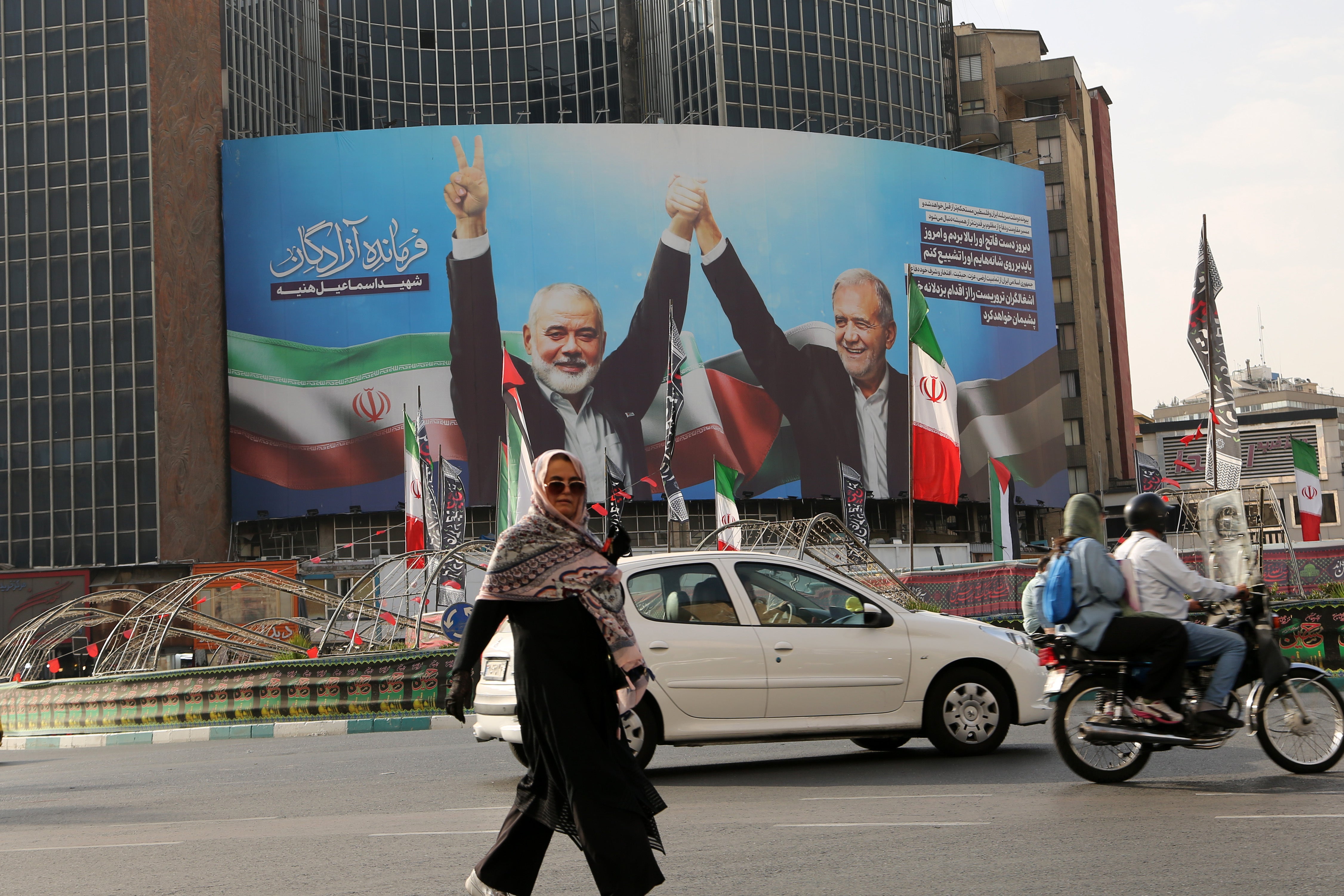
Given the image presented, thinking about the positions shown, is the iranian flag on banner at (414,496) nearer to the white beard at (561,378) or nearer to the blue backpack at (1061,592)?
the blue backpack at (1061,592)

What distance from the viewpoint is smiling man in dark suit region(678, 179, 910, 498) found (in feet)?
207

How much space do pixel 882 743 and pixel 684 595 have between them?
2.13 metres

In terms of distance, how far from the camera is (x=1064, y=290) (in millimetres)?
83062

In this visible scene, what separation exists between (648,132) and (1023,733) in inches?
2164

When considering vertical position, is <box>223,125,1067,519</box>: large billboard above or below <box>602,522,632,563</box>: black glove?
above

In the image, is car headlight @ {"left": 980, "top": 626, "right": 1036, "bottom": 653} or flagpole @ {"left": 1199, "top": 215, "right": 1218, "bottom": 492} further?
flagpole @ {"left": 1199, "top": 215, "right": 1218, "bottom": 492}

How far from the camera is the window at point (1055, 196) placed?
81875 millimetres

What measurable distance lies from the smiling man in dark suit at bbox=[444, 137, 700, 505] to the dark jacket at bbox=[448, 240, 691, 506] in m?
0.04

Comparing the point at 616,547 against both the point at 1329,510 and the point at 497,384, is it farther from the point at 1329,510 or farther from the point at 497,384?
the point at 1329,510

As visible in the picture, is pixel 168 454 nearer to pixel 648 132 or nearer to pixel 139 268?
pixel 139 268

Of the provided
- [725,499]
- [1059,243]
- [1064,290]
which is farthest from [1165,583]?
[1059,243]

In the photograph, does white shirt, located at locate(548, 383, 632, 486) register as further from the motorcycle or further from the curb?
the motorcycle

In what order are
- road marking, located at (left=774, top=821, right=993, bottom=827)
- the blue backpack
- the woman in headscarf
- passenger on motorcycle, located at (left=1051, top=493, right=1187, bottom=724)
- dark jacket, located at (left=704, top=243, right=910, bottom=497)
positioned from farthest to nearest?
dark jacket, located at (left=704, top=243, right=910, bottom=497) → the blue backpack → passenger on motorcycle, located at (left=1051, top=493, right=1187, bottom=724) → road marking, located at (left=774, top=821, right=993, bottom=827) → the woman in headscarf

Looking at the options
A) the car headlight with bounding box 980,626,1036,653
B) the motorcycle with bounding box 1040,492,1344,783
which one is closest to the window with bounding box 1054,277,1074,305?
the car headlight with bounding box 980,626,1036,653
